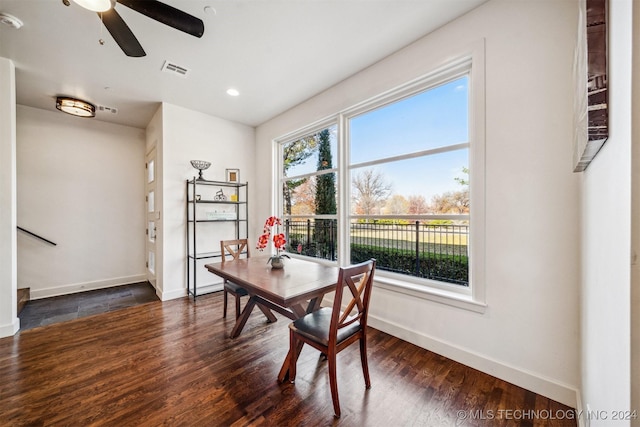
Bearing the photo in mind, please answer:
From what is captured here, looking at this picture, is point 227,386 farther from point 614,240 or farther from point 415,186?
point 415,186

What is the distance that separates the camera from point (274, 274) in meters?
2.23

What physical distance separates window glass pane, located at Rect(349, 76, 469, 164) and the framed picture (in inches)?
84.7

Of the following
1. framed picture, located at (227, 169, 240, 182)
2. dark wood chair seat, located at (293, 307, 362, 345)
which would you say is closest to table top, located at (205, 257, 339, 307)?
dark wood chair seat, located at (293, 307, 362, 345)

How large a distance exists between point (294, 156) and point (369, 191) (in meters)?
Result: 1.67

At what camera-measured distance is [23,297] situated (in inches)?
132

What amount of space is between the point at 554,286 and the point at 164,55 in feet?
12.7

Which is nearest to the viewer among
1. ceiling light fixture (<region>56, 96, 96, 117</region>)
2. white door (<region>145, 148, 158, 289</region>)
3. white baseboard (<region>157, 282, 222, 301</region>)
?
ceiling light fixture (<region>56, 96, 96, 117</region>)

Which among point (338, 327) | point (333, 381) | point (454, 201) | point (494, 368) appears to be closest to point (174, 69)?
point (338, 327)

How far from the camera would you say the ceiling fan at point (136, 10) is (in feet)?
4.95

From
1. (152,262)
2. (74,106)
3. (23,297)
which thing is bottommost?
(23,297)

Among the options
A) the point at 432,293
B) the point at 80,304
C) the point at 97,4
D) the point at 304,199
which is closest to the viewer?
the point at 97,4

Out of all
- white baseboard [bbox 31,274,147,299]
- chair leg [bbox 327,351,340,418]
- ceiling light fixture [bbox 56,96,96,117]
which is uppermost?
ceiling light fixture [bbox 56,96,96,117]

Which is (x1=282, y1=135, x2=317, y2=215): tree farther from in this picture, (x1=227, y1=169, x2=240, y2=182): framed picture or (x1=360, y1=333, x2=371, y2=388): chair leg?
(x1=360, y1=333, x2=371, y2=388): chair leg

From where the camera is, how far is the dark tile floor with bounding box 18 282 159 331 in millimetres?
2998
